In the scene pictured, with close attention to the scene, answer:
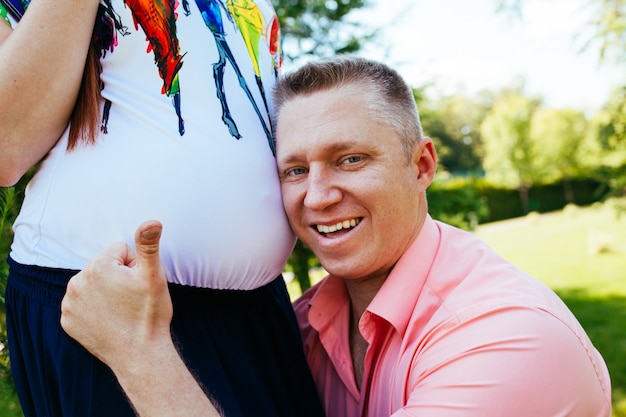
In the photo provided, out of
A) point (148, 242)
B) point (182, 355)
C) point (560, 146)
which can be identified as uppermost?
point (148, 242)

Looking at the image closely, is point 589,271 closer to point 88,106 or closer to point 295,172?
point 295,172

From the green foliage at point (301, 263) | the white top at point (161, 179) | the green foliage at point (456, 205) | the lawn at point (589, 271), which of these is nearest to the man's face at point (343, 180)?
the white top at point (161, 179)

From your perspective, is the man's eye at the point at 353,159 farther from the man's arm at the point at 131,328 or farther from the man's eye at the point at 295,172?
the man's arm at the point at 131,328

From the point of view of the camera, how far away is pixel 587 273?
11023 millimetres

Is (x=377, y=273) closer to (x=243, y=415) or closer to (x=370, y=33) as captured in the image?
(x=243, y=415)

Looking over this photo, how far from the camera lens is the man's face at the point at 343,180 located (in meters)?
1.61

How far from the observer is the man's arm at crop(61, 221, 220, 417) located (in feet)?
3.67

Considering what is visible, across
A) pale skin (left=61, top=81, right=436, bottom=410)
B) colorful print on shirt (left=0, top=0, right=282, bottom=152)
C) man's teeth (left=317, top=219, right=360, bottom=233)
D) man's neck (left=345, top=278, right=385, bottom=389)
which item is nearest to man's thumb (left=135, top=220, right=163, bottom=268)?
pale skin (left=61, top=81, right=436, bottom=410)

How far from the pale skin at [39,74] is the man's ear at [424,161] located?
1.12m

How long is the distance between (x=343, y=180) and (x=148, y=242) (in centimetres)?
73

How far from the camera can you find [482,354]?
1355 mm

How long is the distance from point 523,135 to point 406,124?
34289 mm

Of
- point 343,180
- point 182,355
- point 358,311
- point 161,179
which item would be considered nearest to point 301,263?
point 358,311

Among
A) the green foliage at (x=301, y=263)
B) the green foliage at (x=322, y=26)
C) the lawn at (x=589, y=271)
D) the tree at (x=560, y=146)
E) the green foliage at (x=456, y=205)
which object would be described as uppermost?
the green foliage at (x=322, y=26)
